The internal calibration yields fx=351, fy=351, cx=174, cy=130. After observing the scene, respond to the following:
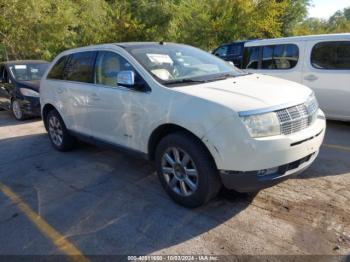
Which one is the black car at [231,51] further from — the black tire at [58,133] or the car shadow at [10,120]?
the black tire at [58,133]

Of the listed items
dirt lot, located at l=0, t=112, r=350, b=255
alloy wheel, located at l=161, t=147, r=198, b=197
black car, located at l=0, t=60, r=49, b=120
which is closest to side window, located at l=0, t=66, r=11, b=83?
black car, located at l=0, t=60, r=49, b=120

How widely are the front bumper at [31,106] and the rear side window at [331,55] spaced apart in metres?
6.27

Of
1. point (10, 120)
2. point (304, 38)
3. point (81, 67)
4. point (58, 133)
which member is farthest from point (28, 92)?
point (304, 38)

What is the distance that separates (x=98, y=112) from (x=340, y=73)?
429 cm

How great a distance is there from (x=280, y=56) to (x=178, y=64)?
145 inches

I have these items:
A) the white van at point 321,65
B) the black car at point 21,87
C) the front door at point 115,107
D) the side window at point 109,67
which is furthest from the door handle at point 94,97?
the black car at point 21,87

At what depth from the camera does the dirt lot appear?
3104mm

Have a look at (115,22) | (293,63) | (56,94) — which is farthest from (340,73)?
(115,22)

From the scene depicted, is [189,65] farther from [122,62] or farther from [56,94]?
[56,94]

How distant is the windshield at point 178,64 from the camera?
3.95m

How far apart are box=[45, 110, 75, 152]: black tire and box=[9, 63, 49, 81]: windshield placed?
12.5 ft

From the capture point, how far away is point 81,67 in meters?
5.13

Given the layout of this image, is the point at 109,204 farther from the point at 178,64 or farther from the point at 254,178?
the point at 178,64

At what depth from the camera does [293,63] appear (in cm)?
689
